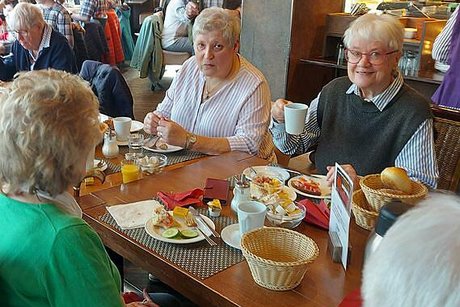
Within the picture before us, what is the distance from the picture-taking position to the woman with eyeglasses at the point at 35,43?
10.8 ft

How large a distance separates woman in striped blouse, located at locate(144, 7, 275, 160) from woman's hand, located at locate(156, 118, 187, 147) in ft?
0.12

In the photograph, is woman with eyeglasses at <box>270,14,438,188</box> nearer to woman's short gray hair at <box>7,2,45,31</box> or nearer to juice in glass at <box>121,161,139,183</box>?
juice in glass at <box>121,161,139,183</box>

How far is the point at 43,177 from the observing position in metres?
1.04

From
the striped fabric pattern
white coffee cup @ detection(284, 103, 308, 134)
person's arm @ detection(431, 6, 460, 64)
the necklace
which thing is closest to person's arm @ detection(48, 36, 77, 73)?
the striped fabric pattern

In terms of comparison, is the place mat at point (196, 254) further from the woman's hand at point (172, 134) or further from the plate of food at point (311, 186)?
the woman's hand at point (172, 134)

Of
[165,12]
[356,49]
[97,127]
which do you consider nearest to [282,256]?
[97,127]

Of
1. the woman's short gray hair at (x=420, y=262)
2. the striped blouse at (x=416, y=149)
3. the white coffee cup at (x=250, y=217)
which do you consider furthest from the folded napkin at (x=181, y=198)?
the woman's short gray hair at (x=420, y=262)

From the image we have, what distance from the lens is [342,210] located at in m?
1.32

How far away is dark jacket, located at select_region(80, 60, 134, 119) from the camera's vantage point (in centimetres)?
292

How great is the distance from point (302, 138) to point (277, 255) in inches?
43.3

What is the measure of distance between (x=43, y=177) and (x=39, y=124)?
0.36ft

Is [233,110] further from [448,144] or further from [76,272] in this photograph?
[76,272]

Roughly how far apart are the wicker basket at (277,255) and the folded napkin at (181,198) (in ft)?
1.22

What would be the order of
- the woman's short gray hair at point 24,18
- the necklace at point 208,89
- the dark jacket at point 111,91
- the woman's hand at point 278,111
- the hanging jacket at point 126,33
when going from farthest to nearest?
the hanging jacket at point 126,33, the woman's short gray hair at point 24,18, the dark jacket at point 111,91, the necklace at point 208,89, the woman's hand at point 278,111
